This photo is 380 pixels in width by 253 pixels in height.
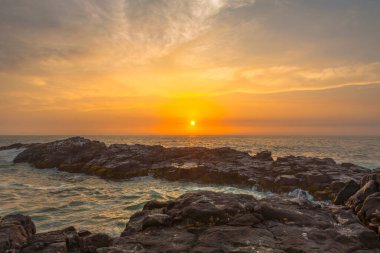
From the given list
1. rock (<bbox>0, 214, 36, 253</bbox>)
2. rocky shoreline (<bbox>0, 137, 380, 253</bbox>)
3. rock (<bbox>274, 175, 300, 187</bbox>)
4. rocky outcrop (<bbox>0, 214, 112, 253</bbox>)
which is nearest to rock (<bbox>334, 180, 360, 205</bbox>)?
rocky shoreline (<bbox>0, 137, 380, 253</bbox>)

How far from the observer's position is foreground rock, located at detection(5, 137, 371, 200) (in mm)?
29797

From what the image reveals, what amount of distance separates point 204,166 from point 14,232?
2705cm

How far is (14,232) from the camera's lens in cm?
1150

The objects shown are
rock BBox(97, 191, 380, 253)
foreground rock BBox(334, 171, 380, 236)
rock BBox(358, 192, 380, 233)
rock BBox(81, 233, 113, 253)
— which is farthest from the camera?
foreground rock BBox(334, 171, 380, 236)

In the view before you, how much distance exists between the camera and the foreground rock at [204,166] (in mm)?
29797

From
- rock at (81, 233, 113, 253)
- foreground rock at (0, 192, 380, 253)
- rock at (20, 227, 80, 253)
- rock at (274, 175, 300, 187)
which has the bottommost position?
rock at (274, 175, 300, 187)

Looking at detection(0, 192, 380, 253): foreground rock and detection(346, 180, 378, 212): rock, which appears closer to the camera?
detection(0, 192, 380, 253): foreground rock

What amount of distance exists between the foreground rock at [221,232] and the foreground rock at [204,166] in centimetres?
1485

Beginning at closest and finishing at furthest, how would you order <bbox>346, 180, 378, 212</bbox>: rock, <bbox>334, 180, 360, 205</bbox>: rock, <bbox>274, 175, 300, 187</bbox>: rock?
<bbox>346, 180, 378, 212</bbox>: rock, <bbox>334, 180, 360, 205</bbox>: rock, <bbox>274, 175, 300, 187</bbox>: rock

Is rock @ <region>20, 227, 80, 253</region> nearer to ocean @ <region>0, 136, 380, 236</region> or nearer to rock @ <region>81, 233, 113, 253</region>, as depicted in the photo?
rock @ <region>81, 233, 113, 253</region>

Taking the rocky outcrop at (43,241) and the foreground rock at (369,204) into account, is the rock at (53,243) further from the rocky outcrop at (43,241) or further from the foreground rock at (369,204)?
the foreground rock at (369,204)

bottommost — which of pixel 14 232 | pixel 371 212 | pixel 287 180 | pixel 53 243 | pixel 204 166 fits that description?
pixel 287 180

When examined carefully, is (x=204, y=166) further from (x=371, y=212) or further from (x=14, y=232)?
(x=14, y=232)

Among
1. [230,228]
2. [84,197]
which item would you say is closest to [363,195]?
[230,228]
